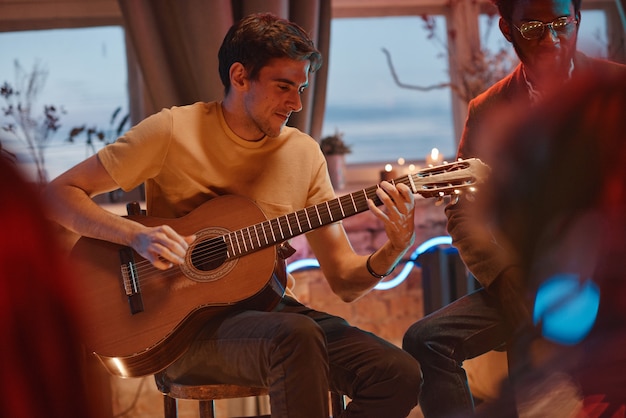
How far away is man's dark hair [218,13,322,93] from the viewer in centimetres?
230

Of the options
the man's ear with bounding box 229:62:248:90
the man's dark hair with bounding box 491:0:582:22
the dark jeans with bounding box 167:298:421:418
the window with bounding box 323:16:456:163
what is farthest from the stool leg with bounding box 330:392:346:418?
the window with bounding box 323:16:456:163

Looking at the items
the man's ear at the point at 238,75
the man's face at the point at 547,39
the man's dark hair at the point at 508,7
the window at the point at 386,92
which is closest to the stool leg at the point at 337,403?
the man's ear at the point at 238,75

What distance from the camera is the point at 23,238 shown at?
0.63 meters

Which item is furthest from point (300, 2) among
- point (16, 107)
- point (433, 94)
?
point (16, 107)

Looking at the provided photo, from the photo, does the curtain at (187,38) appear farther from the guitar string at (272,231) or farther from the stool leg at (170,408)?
the stool leg at (170,408)

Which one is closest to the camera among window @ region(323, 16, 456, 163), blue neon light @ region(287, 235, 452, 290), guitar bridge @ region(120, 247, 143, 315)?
guitar bridge @ region(120, 247, 143, 315)

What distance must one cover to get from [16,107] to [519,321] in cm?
251

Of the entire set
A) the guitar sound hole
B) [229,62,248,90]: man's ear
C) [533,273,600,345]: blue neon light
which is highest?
[229,62,248,90]: man's ear

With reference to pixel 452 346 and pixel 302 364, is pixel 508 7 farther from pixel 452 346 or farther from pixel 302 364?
pixel 302 364

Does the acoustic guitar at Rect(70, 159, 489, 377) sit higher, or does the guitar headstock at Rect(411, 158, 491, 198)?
the guitar headstock at Rect(411, 158, 491, 198)

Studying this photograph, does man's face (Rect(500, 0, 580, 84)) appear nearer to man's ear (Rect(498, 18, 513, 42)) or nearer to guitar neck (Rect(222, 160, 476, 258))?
man's ear (Rect(498, 18, 513, 42))

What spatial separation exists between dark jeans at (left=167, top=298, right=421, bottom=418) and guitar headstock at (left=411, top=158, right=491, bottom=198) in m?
0.45

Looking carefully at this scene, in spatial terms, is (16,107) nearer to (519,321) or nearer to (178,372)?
(178,372)

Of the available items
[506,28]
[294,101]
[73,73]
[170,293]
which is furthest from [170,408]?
[73,73]
